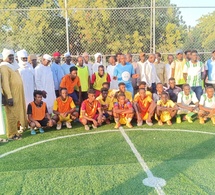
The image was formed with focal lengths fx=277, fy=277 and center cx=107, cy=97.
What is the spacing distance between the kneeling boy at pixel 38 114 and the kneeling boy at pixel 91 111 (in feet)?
2.86

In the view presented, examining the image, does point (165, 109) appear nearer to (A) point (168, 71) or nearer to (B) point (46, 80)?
(A) point (168, 71)

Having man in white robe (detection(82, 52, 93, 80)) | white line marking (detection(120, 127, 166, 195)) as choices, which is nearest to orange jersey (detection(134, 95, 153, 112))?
man in white robe (detection(82, 52, 93, 80))

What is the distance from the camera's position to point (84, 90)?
8.08 m

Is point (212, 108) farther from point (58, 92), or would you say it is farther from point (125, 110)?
point (58, 92)

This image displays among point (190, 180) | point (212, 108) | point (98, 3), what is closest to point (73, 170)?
point (190, 180)

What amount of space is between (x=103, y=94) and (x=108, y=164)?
3.21 meters

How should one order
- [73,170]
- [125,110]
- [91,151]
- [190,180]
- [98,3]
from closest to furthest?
[190,180] < [73,170] < [91,151] < [125,110] < [98,3]

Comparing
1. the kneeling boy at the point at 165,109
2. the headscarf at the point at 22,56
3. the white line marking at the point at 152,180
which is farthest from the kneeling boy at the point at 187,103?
the headscarf at the point at 22,56

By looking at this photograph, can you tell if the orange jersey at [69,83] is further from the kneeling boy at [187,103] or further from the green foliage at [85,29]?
the green foliage at [85,29]

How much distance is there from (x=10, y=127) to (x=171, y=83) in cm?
470

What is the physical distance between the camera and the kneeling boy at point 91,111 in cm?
721

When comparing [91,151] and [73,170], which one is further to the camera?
[91,151]

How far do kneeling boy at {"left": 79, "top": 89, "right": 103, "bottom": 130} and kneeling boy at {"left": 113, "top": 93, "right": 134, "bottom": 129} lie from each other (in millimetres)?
431

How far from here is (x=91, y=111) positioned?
7.37 meters
